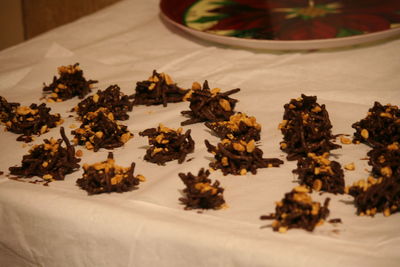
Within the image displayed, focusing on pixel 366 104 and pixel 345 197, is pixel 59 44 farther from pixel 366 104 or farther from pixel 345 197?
pixel 345 197

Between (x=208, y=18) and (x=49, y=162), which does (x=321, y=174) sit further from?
(x=208, y=18)

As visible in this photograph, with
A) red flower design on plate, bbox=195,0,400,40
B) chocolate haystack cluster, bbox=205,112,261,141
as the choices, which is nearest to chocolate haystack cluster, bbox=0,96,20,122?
chocolate haystack cluster, bbox=205,112,261,141

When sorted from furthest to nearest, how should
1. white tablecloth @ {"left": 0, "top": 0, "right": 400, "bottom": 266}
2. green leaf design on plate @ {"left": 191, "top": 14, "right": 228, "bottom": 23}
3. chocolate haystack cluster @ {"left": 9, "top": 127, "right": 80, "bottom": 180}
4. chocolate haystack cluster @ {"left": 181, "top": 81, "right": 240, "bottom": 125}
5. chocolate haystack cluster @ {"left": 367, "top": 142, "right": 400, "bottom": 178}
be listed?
green leaf design on plate @ {"left": 191, "top": 14, "right": 228, "bottom": 23} → chocolate haystack cluster @ {"left": 181, "top": 81, "right": 240, "bottom": 125} → chocolate haystack cluster @ {"left": 9, "top": 127, "right": 80, "bottom": 180} → chocolate haystack cluster @ {"left": 367, "top": 142, "right": 400, "bottom": 178} → white tablecloth @ {"left": 0, "top": 0, "right": 400, "bottom": 266}

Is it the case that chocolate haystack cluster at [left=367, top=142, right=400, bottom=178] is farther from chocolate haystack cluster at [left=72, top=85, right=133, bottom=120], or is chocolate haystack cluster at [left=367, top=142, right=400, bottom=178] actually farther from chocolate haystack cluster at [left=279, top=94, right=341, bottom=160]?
chocolate haystack cluster at [left=72, top=85, right=133, bottom=120]

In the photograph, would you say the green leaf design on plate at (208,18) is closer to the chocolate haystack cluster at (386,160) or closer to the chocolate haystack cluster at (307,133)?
the chocolate haystack cluster at (307,133)

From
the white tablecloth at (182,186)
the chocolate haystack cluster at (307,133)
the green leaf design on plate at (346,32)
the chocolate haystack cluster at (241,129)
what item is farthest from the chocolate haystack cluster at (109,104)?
the green leaf design on plate at (346,32)


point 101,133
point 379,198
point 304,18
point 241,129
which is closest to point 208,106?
point 241,129

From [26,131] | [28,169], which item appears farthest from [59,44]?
[28,169]
